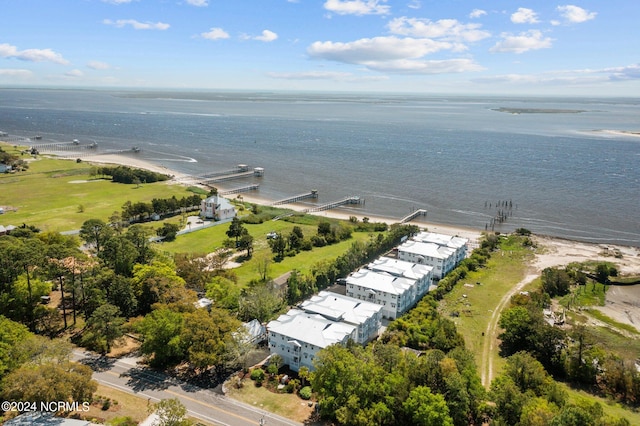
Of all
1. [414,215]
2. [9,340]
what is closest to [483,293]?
[414,215]

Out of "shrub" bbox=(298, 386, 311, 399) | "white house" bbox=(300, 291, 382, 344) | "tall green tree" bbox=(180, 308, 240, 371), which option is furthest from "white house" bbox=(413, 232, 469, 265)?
"tall green tree" bbox=(180, 308, 240, 371)

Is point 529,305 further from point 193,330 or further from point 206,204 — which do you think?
point 206,204

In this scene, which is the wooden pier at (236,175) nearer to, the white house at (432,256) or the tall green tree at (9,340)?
the white house at (432,256)

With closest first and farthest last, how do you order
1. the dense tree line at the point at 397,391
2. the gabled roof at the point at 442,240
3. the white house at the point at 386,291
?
the dense tree line at the point at 397,391
the white house at the point at 386,291
the gabled roof at the point at 442,240

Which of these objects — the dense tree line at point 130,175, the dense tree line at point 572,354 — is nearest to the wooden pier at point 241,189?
the dense tree line at point 130,175

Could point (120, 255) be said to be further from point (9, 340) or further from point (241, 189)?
point (241, 189)

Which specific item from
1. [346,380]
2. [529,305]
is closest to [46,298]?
[346,380]
